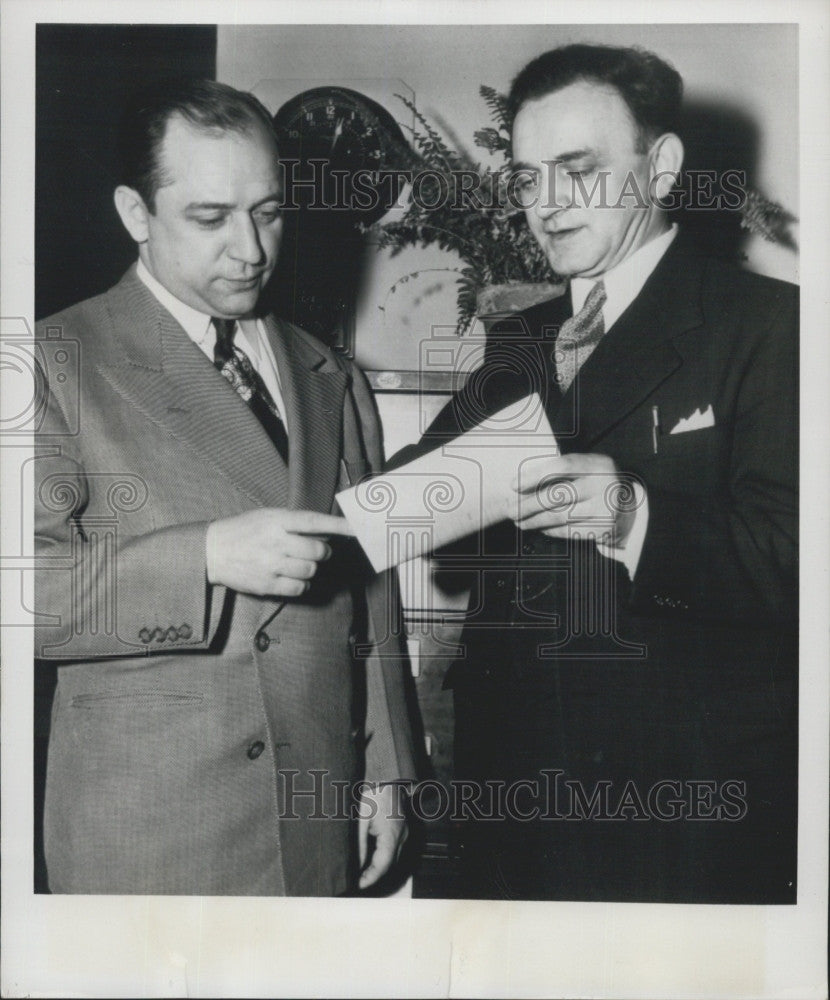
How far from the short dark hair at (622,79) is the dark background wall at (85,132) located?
645mm

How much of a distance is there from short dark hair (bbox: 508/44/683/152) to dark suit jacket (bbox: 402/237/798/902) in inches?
10.3

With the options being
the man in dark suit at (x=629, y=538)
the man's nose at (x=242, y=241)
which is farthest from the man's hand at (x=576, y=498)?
the man's nose at (x=242, y=241)

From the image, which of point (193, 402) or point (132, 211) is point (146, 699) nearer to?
point (193, 402)

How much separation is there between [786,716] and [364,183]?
1387mm

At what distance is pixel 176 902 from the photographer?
6.61 ft

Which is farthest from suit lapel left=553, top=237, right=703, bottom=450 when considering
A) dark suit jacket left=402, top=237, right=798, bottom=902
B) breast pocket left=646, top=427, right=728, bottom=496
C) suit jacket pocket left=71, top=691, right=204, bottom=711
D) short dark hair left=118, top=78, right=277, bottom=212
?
suit jacket pocket left=71, top=691, right=204, bottom=711

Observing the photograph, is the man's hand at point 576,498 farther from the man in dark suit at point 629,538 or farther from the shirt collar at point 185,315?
the shirt collar at point 185,315

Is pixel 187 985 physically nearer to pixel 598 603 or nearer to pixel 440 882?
pixel 440 882

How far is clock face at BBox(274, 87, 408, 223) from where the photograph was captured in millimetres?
1996

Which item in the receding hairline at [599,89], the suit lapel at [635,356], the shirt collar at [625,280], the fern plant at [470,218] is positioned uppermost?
the receding hairline at [599,89]

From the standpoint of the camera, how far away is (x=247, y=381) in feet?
6.48

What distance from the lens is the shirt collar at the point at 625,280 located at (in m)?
1.99

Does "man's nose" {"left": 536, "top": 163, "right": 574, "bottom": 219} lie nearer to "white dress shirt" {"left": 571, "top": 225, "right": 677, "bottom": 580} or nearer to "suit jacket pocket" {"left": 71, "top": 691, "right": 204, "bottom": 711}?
"white dress shirt" {"left": 571, "top": 225, "right": 677, "bottom": 580}

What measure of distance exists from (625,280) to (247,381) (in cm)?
79
